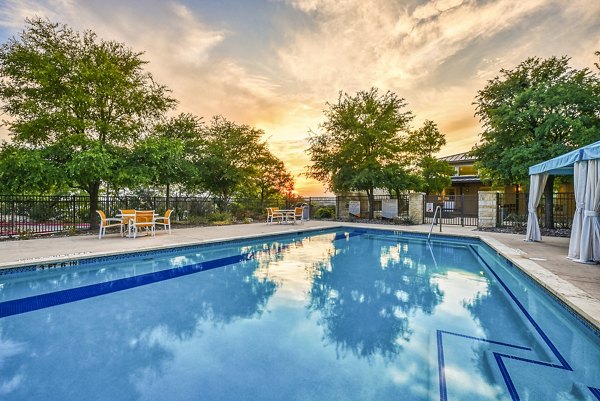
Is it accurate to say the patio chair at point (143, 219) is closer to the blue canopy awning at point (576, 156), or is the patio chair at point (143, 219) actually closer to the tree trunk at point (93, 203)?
the tree trunk at point (93, 203)

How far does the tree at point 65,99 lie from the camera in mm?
9000

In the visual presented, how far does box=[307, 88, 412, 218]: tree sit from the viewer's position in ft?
49.8

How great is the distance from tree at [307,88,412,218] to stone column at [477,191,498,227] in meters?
4.65

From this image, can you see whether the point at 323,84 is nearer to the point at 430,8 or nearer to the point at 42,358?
the point at 430,8

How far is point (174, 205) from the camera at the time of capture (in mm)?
14180

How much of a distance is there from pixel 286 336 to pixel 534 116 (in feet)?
41.8

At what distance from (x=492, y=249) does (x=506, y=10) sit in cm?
732

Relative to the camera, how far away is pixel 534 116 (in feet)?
35.0

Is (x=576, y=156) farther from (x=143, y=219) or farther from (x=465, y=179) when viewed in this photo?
(x=465, y=179)

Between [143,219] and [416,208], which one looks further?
[416,208]

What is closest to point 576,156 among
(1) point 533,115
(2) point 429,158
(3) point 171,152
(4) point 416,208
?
(1) point 533,115

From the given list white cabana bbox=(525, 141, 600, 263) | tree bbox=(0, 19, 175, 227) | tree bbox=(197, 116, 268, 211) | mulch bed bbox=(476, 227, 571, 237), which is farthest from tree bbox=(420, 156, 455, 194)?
tree bbox=(0, 19, 175, 227)

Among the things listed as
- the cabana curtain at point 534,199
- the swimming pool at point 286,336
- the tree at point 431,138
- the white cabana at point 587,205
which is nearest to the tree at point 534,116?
the cabana curtain at point 534,199

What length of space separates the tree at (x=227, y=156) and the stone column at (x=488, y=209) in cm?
1155
